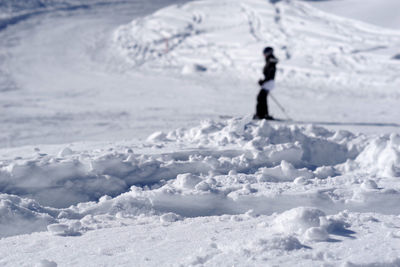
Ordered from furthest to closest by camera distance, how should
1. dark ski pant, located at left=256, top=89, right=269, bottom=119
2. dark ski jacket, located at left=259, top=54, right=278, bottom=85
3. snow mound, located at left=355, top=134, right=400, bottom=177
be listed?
dark ski pant, located at left=256, top=89, right=269, bottom=119
dark ski jacket, located at left=259, top=54, right=278, bottom=85
snow mound, located at left=355, top=134, right=400, bottom=177

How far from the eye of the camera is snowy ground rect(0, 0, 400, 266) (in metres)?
3.25

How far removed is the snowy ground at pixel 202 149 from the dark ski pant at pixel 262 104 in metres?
0.52

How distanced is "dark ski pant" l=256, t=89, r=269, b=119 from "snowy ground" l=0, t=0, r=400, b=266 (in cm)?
52

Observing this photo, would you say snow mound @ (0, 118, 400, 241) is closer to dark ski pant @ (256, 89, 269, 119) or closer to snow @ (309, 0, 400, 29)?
dark ski pant @ (256, 89, 269, 119)

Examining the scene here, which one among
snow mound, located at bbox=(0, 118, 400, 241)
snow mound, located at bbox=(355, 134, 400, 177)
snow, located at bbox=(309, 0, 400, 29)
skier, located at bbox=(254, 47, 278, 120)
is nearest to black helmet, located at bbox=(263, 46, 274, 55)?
skier, located at bbox=(254, 47, 278, 120)

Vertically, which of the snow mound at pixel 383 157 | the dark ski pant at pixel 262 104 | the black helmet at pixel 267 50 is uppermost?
the black helmet at pixel 267 50

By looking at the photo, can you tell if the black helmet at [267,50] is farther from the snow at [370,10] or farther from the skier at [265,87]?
the snow at [370,10]

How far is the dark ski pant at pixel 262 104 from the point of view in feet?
30.6

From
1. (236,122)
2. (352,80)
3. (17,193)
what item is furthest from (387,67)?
(17,193)

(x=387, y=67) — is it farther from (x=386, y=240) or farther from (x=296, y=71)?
(x=386, y=240)

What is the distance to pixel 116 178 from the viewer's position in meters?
4.88

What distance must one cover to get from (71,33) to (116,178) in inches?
592

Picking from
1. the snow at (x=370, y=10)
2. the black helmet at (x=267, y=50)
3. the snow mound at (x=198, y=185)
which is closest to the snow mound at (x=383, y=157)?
the snow mound at (x=198, y=185)

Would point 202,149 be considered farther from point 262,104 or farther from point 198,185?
point 262,104
